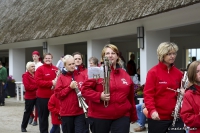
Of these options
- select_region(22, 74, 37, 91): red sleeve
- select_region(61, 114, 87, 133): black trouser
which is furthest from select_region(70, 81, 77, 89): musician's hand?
select_region(22, 74, 37, 91): red sleeve

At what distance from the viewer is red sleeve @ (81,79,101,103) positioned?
4.94 meters

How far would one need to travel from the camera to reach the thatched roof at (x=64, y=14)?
9.93 m

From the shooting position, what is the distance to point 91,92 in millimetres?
5012

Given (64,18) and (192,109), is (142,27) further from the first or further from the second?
(192,109)

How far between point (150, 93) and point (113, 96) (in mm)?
434

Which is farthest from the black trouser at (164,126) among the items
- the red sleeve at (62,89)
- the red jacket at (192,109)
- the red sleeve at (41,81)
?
the red sleeve at (41,81)

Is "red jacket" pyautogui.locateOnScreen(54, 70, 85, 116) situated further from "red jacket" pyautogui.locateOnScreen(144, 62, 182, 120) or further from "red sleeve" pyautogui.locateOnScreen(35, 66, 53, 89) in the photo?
"red sleeve" pyautogui.locateOnScreen(35, 66, 53, 89)

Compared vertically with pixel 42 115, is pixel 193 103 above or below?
above

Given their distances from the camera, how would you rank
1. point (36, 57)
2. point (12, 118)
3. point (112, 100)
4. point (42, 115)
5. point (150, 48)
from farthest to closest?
1. point (12, 118)
2. point (150, 48)
3. point (36, 57)
4. point (42, 115)
5. point (112, 100)

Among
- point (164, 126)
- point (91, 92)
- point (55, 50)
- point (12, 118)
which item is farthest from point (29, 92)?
point (55, 50)

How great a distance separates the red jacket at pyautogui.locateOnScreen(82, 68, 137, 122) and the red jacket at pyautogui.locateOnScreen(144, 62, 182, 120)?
0.25 m

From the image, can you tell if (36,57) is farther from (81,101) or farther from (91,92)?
(91,92)

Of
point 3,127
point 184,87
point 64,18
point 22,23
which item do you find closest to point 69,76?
point 184,87

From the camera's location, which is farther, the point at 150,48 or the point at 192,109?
the point at 150,48
